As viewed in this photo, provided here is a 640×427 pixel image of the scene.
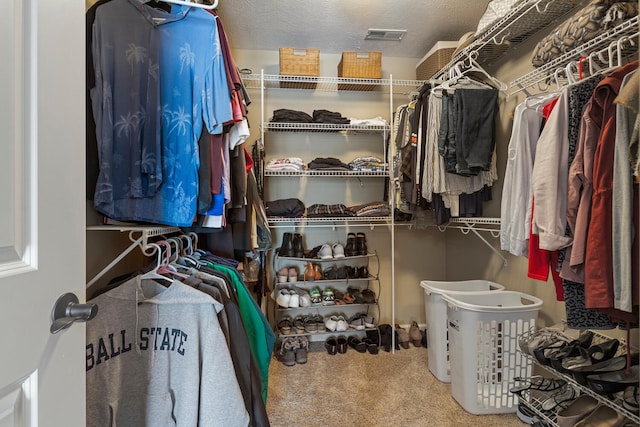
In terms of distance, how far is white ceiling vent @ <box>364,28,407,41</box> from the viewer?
2.48 m

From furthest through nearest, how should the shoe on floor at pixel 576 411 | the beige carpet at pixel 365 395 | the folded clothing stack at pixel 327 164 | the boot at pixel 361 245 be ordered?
1. the boot at pixel 361 245
2. the folded clothing stack at pixel 327 164
3. the beige carpet at pixel 365 395
4. the shoe on floor at pixel 576 411

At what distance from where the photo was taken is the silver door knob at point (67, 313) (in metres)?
0.53

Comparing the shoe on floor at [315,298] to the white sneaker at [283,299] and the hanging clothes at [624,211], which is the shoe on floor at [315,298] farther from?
the hanging clothes at [624,211]

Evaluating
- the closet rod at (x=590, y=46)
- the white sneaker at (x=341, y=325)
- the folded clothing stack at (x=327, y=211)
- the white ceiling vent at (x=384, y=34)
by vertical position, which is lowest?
the white sneaker at (x=341, y=325)

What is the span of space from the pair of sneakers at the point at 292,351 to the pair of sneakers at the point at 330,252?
0.67m

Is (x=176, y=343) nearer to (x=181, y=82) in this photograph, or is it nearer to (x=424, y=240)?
(x=181, y=82)

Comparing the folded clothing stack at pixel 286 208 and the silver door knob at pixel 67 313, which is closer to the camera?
the silver door knob at pixel 67 313

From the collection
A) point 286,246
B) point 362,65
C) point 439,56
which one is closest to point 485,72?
point 439,56

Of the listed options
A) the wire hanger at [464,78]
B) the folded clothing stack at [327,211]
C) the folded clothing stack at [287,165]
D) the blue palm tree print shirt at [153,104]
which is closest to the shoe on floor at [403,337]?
the folded clothing stack at [327,211]

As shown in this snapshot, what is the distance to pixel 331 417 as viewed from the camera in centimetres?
174

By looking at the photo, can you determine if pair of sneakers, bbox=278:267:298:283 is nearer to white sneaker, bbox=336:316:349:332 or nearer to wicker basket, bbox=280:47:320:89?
white sneaker, bbox=336:316:349:332

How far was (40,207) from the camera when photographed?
1.70ft

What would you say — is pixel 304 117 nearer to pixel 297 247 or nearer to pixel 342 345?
pixel 297 247

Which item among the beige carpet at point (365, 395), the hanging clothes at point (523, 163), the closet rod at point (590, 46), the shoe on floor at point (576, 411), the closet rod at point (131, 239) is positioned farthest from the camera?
the beige carpet at point (365, 395)
